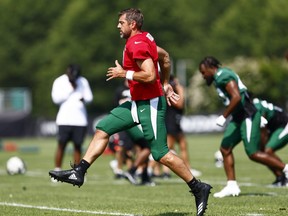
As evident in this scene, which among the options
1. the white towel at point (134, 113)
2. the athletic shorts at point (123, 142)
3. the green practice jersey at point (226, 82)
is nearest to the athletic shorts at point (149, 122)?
the white towel at point (134, 113)

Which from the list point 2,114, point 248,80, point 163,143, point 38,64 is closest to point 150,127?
point 163,143

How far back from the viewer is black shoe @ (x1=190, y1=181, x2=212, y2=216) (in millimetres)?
10438

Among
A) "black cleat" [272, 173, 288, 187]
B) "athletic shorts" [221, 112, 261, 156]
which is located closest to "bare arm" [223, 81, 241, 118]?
"athletic shorts" [221, 112, 261, 156]

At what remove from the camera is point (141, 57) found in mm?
10328

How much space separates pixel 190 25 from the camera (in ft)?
278

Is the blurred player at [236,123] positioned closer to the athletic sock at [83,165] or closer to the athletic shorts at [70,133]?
the athletic sock at [83,165]

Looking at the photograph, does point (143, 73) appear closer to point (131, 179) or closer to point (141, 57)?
point (141, 57)

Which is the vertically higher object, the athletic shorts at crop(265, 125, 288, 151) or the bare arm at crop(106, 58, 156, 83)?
the bare arm at crop(106, 58, 156, 83)

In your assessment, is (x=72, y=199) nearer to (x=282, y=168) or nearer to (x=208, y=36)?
(x=282, y=168)

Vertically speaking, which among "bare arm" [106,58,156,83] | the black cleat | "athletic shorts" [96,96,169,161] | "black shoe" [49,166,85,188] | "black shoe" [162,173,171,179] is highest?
"bare arm" [106,58,156,83]

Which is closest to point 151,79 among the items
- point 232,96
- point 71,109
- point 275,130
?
point 232,96

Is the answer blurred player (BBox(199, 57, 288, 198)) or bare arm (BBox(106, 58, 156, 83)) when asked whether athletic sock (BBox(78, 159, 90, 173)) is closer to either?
bare arm (BBox(106, 58, 156, 83))

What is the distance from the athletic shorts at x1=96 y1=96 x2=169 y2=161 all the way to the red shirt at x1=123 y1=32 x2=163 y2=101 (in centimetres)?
8

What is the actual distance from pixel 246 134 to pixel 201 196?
10.00 feet
